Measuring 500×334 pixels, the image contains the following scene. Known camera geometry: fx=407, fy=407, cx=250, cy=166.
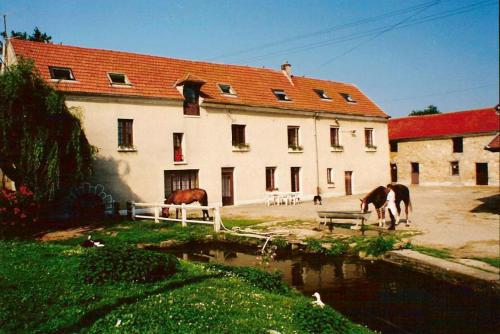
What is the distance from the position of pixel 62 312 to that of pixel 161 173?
56.6 feet

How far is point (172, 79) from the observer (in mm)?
25562

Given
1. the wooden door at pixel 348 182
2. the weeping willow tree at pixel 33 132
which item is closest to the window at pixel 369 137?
the wooden door at pixel 348 182

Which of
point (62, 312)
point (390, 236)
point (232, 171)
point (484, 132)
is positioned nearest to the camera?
point (62, 312)

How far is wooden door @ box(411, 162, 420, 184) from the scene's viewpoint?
41.0m

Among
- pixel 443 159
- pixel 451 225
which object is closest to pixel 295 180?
pixel 451 225

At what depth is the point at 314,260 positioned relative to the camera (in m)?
11.7

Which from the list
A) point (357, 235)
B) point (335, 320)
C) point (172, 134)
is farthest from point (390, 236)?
point (172, 134)

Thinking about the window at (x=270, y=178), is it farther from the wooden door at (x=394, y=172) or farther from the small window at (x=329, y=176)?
the wooden door at (x=394, y=172)

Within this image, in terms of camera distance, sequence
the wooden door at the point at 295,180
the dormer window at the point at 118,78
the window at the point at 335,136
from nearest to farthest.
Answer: the dormer window at the point at 118,78 < the wooden door at the point at 295,180 < the window at the point at 335,136

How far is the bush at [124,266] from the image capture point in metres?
7.97

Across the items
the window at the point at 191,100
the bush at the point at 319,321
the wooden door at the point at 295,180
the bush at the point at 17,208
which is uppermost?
the window at the point at 191,100

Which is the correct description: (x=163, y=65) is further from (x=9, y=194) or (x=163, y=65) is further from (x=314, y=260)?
(x=314, y=260)

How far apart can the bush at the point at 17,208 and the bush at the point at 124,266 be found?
26.7 feet

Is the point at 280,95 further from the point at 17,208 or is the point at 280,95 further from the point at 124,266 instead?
the point at 124,266
